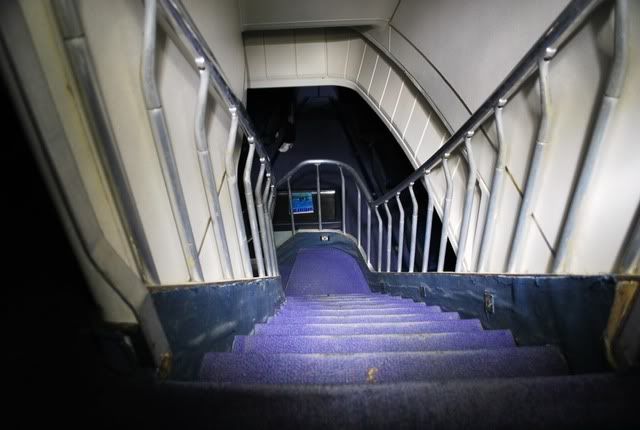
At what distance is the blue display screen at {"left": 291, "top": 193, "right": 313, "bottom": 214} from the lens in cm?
515

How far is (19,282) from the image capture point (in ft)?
1.39

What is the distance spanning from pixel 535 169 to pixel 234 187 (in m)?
1.20

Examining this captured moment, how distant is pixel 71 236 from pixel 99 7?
0.51m

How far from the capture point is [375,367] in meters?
0.78

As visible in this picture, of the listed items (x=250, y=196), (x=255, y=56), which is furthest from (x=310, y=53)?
(x=250, y=196)

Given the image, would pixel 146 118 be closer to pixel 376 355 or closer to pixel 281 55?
pixel 376 355

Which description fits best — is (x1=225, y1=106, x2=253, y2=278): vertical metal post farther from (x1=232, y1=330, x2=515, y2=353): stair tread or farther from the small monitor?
the small monitor

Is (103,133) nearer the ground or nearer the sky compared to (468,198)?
nearer the sky

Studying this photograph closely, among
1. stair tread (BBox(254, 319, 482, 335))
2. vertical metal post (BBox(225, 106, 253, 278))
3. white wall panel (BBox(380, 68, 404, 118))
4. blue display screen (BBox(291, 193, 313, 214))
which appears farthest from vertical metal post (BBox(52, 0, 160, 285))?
blue display screen (BBox(291, 193, 313, 214))

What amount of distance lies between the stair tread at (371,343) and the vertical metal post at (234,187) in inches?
21.2

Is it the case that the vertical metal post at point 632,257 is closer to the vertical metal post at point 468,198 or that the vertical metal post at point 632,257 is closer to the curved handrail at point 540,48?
the curved handrail at point 540,48

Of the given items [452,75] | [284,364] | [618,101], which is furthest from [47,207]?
[452,75]

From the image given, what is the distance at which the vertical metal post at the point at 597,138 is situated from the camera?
78cm

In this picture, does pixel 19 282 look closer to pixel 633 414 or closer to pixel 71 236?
pixel 71 236
